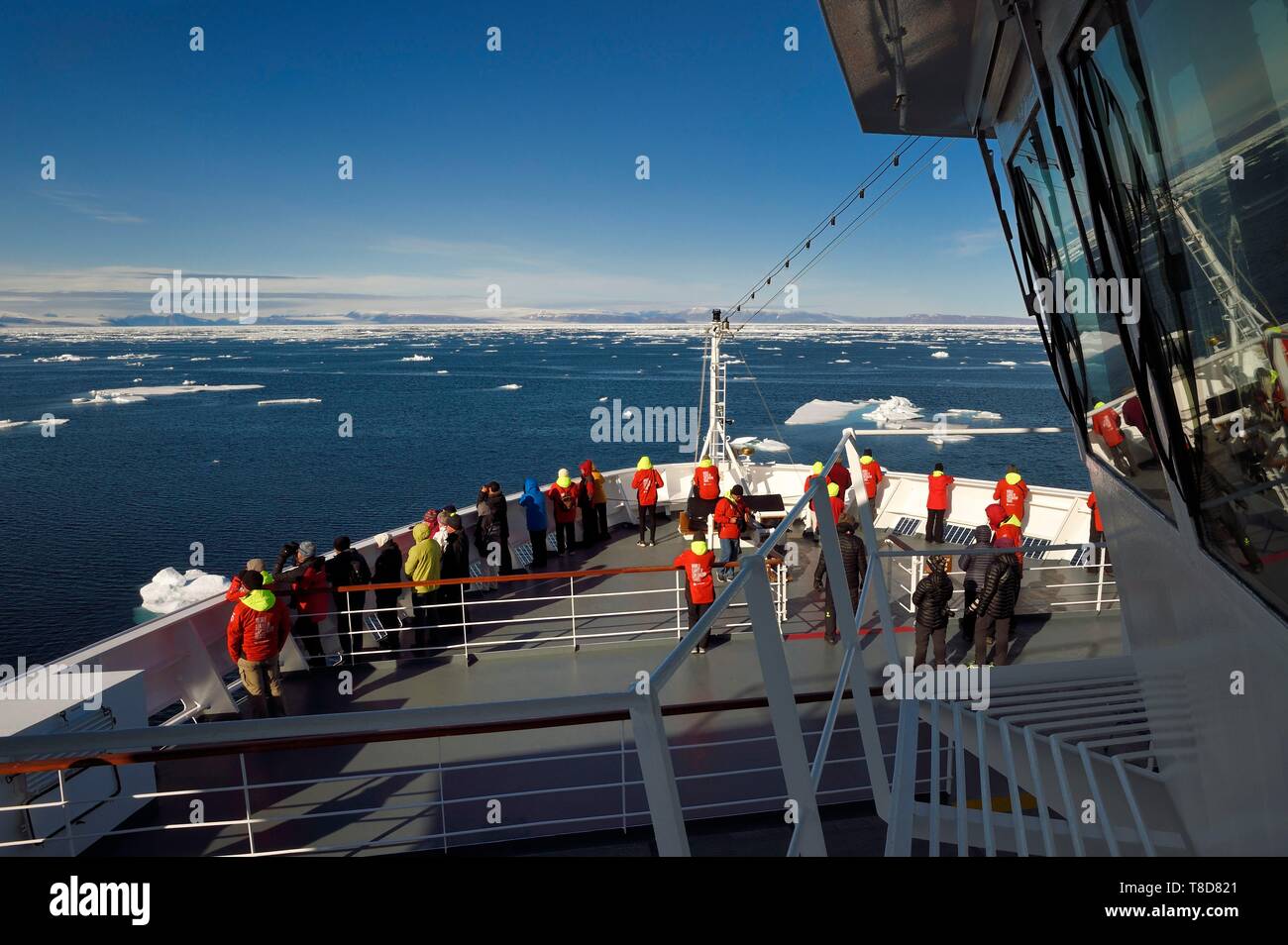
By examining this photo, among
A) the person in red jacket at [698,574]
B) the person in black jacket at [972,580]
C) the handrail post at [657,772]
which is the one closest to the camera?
the handrail post at [657,772]

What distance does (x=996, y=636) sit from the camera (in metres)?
6.80

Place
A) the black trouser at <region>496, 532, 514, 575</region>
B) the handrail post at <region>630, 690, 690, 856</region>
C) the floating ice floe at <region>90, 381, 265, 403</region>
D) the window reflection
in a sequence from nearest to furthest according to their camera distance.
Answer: the handrail post at <region>630, 690, 690, 856</region> < the window reflection < the black trouser at <region>496, 532, 514, 575</region> < the floating ice floe at <region>90, 381, 265, 403</region>

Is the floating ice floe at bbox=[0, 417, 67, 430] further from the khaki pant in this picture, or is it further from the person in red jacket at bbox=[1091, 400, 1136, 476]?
the person in red jacket at bbox=[1091, 400, 1136, 476]

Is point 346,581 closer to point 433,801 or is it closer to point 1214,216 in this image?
point 433,801

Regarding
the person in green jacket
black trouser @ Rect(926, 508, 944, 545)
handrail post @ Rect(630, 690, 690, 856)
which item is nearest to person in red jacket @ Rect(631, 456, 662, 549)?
the person in green jacket

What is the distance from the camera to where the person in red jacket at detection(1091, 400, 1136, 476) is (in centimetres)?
294

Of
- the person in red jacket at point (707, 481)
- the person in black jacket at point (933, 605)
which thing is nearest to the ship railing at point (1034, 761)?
the person in black jacket at point (933, 605)

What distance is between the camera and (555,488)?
1034 cm

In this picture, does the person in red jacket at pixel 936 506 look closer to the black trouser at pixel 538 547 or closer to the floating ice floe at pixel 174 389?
the black trouser at pixel 538 547

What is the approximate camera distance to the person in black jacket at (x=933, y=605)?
6.21 m

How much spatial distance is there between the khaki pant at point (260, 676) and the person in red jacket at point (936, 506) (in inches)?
323

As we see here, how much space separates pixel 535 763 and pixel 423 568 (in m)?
2.74

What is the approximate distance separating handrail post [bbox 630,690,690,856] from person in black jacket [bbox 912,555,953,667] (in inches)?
218

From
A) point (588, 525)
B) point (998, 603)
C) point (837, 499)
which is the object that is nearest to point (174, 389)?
point (588, 525)
